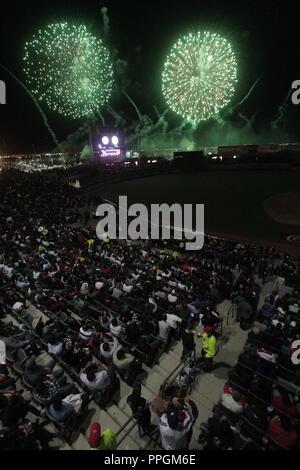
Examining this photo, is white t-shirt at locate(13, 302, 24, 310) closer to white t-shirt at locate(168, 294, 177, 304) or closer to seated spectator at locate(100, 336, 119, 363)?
seated spectator at locate(100, 336, 119, 363)

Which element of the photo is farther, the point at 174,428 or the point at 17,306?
the point at 17,306

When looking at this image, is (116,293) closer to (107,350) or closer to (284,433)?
(107,350)

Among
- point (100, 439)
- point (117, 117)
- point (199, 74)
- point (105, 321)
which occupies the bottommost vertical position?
point (100, 439)

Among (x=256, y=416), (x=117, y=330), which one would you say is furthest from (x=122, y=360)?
(x=256, y=416)

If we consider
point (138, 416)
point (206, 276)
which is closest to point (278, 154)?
point (206, 276)

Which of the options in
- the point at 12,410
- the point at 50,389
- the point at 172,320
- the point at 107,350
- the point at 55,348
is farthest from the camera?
the point at 172,320

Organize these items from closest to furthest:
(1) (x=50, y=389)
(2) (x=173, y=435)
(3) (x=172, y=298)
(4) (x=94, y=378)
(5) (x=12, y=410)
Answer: (2) (x=173, y=435), (5) (x=12, y=410), (1) (x=50, y=389), (4) (x=94, y=378), (3) (x=172, y=298)

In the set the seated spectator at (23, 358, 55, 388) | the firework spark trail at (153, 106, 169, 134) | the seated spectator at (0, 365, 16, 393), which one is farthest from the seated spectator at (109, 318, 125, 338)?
the firework spark trail at (153, 106, 169, 134)
